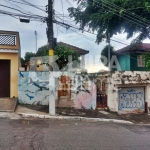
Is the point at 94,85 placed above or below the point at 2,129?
above

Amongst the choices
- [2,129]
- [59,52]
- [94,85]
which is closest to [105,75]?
[94,85]

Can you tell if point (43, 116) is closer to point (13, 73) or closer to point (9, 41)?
point (13, 73)

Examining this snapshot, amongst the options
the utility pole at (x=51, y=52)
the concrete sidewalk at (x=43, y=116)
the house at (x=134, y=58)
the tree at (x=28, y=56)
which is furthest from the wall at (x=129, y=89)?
the tree at (x=28, y=56)

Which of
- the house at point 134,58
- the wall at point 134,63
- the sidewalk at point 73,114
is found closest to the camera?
the sidewalk at point 73,114

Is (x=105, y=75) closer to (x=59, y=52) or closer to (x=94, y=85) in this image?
(x=94, y=85)

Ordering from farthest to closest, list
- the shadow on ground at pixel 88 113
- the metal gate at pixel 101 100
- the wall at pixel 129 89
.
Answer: the wall at pixel 129 89
the metal gate at pixel 101 100
the shadow on ground at pixel 88 113

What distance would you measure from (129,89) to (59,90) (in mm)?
4550

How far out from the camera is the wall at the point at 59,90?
10781 millimetres

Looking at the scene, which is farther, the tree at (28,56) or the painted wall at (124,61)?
the tree at (28,56)

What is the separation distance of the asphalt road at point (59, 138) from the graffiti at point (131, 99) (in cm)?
528

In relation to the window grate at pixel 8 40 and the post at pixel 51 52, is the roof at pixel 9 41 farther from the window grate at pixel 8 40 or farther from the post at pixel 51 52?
the post at pixel 51 52

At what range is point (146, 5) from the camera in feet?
47.6

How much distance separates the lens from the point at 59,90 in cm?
1098

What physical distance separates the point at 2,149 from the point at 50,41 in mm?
5509
